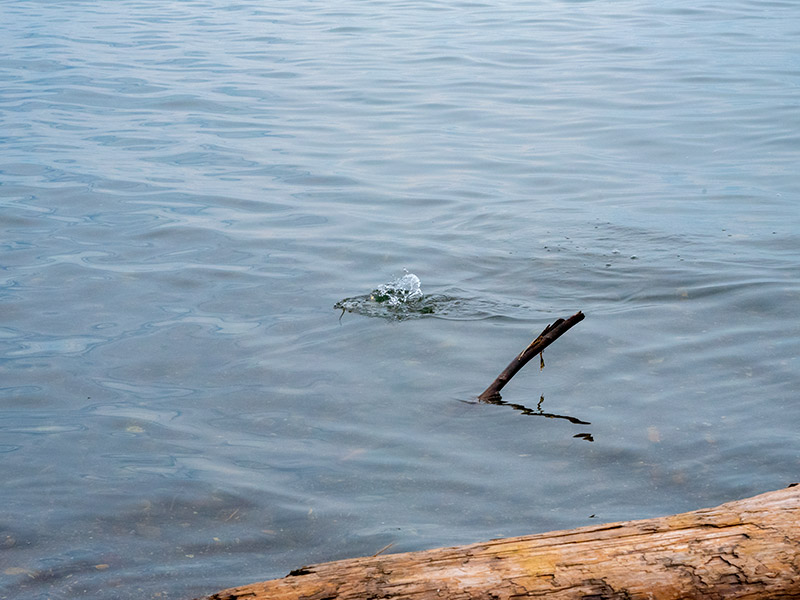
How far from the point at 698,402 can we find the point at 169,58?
15.7 metres

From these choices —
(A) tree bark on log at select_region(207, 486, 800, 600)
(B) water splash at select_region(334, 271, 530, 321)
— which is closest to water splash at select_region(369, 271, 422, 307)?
(B) water splash at select_region(334, 271, 530, 321)

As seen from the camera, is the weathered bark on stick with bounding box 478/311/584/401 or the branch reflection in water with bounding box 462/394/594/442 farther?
the branch reflection in water with bounding box 462/394/594/442

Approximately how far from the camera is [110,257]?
335 inches

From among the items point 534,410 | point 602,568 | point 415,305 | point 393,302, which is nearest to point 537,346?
point 534,410

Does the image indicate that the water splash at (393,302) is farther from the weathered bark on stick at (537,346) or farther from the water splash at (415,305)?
the weathered bark on stick at (537,346)

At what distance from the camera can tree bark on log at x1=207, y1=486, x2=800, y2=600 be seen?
109 inches

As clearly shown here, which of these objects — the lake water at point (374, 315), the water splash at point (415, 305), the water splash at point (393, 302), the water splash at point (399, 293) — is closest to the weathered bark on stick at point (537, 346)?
the lake water at point (374, 315)

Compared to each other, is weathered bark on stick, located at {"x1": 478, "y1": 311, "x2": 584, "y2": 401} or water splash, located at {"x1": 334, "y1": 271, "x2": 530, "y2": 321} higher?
weathered bark on stick, located at {"x1": 478, "y1": 311, "x2": 584, "y2": 401}

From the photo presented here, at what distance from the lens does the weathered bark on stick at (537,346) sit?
4916 millimetres

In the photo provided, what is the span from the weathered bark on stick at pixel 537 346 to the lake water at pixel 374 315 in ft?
0.61

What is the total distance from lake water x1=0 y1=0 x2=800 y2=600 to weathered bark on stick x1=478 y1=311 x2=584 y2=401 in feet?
0.61

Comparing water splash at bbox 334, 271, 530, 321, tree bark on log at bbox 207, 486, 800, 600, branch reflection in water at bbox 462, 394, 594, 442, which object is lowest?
branch reflection in water at bbox 462, 394, 594, 442

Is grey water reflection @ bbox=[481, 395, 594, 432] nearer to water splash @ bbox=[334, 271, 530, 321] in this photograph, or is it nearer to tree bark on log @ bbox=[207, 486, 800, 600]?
water splash @ bbox=[334, 271, 530, 321]

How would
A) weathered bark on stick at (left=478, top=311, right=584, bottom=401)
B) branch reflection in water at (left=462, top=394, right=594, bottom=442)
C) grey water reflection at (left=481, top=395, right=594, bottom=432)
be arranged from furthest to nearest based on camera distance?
grey water reflection at (left=481, top=395, right=594, bottom=432) < branch reflection in water at (left=462, top=394, right=594, bottom=442) < weathered bark on stick at (left=478, top=311, right=584, bottom=401)
